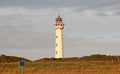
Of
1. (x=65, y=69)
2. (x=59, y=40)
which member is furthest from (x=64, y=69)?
(x=59, y=40)

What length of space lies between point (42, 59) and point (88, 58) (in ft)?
26.0

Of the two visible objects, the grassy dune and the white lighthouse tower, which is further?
the white lighthouse tower

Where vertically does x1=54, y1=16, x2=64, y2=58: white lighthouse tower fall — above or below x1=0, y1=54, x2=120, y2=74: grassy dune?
above

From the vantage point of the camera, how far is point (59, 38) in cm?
7238

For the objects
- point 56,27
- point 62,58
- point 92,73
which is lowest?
point 92,73

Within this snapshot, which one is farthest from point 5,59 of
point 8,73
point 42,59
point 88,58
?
point 8,73

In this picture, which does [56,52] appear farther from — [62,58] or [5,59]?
[5,59]

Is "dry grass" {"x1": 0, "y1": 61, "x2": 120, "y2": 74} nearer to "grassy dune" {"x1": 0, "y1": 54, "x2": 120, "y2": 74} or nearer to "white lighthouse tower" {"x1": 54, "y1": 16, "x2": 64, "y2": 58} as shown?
"grassy dune" {"x1": 0, "y1": 54, "x2": 120, "y2": 74}

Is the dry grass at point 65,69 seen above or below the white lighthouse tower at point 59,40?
below

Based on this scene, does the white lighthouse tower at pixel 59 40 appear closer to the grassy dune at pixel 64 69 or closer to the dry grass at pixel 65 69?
the grassy dune at pixel 64 69

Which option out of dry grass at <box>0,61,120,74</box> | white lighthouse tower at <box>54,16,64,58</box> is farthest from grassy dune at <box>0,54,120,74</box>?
white lighthouse tower at <box>54,16,64,58</box>

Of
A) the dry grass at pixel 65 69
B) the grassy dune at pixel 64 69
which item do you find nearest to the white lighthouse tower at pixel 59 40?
the grassy dune at pixel 64 69

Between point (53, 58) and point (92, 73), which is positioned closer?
point (92, 73)

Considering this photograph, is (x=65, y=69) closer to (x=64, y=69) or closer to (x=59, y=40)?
(x=64, y=69)
